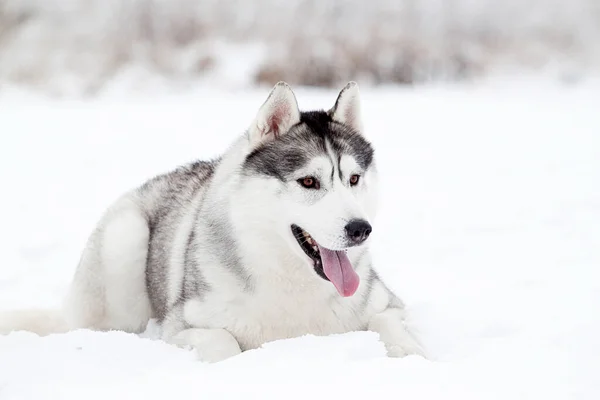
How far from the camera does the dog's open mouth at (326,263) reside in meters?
3.09

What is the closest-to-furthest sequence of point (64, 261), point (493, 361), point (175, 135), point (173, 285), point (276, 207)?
point (493, 361) < point (276, 207) < point (173, 285) < point (64, 261) < point (175, 135)

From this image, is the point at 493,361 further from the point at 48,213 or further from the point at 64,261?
the point at 48,213

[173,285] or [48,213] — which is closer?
[173,285]

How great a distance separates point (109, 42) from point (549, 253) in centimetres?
1339

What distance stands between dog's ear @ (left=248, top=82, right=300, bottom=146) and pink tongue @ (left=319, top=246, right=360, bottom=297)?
716 mm

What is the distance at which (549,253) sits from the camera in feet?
16.9

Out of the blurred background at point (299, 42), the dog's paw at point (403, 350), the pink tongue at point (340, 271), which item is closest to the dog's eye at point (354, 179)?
the pink tongue at point (340, 271)

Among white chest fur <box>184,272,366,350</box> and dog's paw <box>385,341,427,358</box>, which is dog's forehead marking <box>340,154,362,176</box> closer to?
white chest fur <box>184,272,366,350</box>

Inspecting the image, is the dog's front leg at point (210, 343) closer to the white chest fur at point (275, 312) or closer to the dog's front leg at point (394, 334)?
Result: the white chest fur at point (275, 312)

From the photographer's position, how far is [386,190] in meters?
8.05

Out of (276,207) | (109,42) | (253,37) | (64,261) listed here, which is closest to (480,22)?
(253,37)

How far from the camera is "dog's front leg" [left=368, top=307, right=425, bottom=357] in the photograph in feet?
10.0

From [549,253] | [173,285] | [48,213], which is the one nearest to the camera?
[173,285]

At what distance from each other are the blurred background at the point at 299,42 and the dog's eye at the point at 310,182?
11.9 metres
